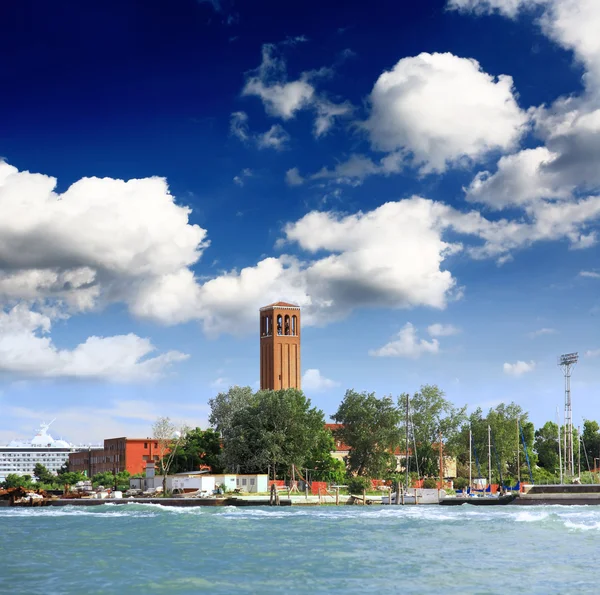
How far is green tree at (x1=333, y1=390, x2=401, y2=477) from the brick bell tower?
4309cm

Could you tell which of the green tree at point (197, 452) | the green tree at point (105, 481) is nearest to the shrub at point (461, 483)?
the green tree at point (197, 452)

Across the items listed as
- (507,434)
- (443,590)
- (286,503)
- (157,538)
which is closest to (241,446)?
(286,503)

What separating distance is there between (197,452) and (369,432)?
22.5 metres

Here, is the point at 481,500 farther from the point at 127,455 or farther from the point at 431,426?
the point at 127,455

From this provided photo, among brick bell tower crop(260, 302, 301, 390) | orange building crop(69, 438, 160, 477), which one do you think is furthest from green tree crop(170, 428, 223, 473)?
brick bell tower crop(260, 302, 301, 390)

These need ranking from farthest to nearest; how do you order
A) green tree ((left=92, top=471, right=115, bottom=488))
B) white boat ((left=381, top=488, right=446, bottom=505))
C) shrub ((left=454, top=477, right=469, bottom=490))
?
1. green tree ((left=92, top=471, right=115, bottom=488))
2. shrub ((left=454, top=477, right=469, bottom=490))
3. white boat ((left=381, top=488, right=446, bottom=505))

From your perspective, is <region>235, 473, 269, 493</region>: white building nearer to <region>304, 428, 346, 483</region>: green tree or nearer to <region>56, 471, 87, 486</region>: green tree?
<region>304, 428, 346, 483</region>: green tree

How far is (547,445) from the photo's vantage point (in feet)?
474

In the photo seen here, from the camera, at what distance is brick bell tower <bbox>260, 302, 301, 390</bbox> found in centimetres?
15950

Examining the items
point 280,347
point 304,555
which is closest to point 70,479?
point 280,347

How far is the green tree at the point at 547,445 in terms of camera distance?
463 ft

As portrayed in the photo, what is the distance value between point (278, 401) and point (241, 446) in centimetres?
680

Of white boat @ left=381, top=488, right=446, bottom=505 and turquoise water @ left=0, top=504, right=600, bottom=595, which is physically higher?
turquoise water @ left=0, top=504, right=600, bottom=595

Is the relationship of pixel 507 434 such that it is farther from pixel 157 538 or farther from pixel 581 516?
pixel 157 538
